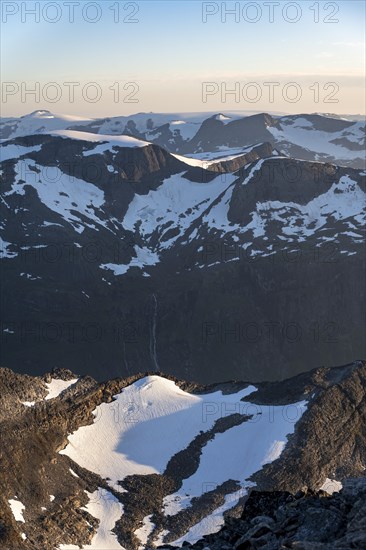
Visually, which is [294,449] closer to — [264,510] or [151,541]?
[151,541]

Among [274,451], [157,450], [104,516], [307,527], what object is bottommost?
[157,450]

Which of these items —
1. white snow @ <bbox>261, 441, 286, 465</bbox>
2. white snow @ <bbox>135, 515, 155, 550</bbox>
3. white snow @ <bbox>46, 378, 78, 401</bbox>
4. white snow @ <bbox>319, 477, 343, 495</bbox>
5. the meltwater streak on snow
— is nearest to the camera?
white snow @ <bbox>135, 515, 155, 550</bbox>

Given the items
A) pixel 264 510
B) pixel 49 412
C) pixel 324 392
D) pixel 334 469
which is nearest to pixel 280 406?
pixel 324 392

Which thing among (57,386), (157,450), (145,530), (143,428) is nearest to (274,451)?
(157,450)

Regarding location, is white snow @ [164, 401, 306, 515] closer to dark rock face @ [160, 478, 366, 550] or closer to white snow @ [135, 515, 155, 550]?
white snow @ [135, 515, 155, 550]

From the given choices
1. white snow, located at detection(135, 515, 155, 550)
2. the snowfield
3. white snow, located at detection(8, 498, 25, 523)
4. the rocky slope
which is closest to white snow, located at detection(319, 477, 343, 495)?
the rocky slope

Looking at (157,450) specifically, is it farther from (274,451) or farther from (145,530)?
(145,530)
